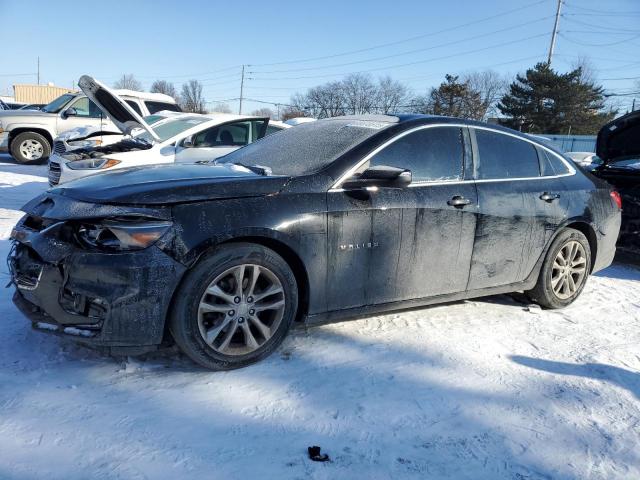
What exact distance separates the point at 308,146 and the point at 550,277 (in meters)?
2.36

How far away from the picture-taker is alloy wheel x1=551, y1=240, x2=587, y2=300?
429 cm

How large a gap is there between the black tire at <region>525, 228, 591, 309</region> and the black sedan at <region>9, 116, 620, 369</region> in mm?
14

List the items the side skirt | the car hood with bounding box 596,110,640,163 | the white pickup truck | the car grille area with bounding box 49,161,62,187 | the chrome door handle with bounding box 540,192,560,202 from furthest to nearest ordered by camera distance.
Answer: the white pickup truck < the car grille area with bounding box 49,161,62,187 < the car hood with bounding box 596,110,640,163 < the chrome door handle with bounding box 540,192,560,202 < the side skirt

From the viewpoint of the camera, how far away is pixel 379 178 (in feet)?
10.4

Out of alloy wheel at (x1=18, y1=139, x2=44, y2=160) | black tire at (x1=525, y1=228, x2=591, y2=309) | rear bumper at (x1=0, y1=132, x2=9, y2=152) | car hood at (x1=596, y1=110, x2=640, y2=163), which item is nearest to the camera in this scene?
black tire at (x1=525, y1=228, x2=591, y2=309)

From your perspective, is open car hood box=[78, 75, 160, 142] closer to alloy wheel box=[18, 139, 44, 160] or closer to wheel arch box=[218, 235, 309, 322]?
wheel arch box=[218, 235, 309, 322]

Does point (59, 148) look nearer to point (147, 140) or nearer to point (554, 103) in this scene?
point (147, 140)

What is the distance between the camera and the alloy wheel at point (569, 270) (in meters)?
4.29

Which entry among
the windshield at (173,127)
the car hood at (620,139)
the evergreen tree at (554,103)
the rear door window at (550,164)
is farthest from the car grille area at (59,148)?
the evergreen tree at (554,103)

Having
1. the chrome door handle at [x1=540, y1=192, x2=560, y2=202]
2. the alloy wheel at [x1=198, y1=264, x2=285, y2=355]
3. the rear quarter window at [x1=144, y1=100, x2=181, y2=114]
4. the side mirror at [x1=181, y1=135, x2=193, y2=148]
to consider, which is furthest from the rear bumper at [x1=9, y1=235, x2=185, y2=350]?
the rear quarter window at [x1=144, y1=100, x2=181, y2=114]

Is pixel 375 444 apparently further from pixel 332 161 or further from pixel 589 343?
pixel 589 343

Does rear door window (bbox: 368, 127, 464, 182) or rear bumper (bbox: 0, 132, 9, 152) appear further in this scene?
rear bumper (bbox: 0, 132, 9, 152)

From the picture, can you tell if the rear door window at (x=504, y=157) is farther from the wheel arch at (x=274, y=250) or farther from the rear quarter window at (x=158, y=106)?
the rear quarter window at (x=158, y=106)

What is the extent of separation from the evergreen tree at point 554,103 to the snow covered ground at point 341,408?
154 ft
